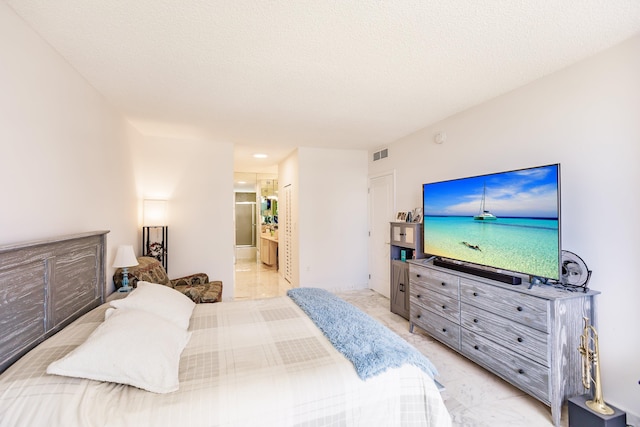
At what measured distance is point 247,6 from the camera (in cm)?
161

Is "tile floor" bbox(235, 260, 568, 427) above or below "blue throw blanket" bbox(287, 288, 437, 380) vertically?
below

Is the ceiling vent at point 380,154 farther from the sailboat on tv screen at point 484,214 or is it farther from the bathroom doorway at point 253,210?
the bathroom doorway at point 253,210

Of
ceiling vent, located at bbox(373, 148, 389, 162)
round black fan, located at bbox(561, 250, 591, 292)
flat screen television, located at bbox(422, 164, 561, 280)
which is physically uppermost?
ceiling vent, located at bbox(373, 148, 389, 162)

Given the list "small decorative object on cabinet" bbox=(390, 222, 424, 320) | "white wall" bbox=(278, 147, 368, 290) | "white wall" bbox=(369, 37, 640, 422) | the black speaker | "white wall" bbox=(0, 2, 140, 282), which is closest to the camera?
"white wall" bbox=(0, 2, 140, 282)

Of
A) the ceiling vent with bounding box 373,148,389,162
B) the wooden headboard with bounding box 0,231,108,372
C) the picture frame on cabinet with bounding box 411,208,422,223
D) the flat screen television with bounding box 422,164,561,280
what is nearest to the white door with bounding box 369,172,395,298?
the ceiling vent with bounding box 373,148,389,162

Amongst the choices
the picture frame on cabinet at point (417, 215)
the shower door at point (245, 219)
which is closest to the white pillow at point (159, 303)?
the picture frame on cabinet at point (417, 215)

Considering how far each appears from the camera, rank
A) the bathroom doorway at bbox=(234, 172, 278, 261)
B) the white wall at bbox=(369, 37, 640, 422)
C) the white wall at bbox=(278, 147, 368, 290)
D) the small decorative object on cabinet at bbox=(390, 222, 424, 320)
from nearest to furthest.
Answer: the white wall at bbox=(369, 37, 640, 422)
the small decorative object on cabinet at bbox=(390, 222, 424, 320)
the white wall at bbox=(278, 147, 368, 290)
the bathroom doorway at bbox=(234, 172, 278, 261)

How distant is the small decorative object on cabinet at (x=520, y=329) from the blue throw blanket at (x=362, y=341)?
977mm

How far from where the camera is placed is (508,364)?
2.22 meters

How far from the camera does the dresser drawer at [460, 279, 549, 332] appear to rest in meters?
2.00

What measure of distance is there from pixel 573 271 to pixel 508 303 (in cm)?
52

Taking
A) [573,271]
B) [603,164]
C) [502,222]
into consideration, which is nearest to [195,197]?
[502,222]

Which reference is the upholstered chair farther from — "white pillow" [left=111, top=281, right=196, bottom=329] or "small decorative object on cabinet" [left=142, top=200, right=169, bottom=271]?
"white pillow" [left=111, top=281, right=196, bottom=329]

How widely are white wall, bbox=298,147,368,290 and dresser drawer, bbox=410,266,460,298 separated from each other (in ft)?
6.44
